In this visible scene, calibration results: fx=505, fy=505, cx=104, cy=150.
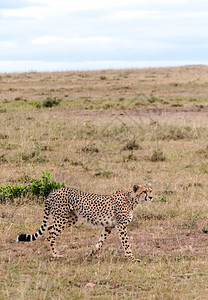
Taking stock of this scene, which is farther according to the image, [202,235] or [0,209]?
[0,209]

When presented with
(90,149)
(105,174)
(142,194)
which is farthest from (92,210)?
(90,149)

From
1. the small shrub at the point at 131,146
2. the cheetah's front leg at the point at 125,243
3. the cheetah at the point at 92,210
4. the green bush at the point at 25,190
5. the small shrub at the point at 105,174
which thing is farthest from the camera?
the small shrub at the point at 131,146

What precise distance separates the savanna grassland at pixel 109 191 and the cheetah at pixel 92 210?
22 centimetres

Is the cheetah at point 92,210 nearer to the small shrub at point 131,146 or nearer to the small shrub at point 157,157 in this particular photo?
the small shrub at point 157,157

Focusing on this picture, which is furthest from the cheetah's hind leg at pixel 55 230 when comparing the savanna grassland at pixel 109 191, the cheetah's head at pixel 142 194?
the cheetah's head at pixel 142 194

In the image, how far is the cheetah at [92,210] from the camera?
5.02 m

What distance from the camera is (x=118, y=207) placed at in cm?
508

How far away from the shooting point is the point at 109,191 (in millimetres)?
7660

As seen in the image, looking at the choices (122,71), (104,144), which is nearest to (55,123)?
(104,144)

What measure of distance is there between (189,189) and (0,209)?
9.87ft

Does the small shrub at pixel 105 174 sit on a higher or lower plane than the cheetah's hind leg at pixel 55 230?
lower

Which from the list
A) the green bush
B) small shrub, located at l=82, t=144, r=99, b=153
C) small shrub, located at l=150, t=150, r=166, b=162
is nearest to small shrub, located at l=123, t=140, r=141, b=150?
small shrub, located at l=82, t=144, r=99, b=153

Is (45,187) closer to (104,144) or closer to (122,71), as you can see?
(104,144)

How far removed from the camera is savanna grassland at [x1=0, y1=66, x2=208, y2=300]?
14.1 ft
